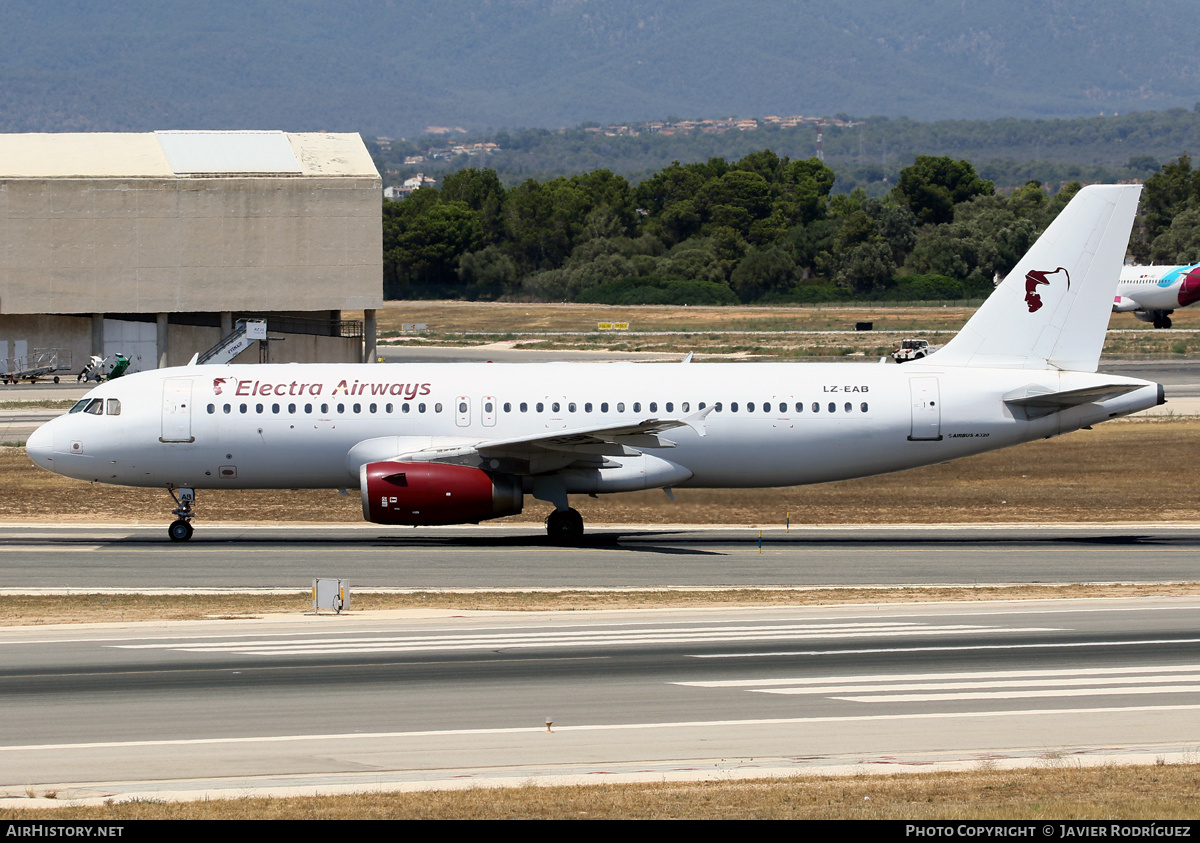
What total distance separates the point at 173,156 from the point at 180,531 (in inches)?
1875

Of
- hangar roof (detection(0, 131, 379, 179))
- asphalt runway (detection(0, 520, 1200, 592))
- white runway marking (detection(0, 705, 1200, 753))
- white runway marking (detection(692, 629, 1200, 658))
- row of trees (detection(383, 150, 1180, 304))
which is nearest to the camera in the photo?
white runway marking (detection(0, 705, 1200, 753))

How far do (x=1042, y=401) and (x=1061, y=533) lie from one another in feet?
15.5

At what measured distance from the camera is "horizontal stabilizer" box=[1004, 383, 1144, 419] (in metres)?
33.4

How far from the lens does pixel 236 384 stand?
3441 centimetres

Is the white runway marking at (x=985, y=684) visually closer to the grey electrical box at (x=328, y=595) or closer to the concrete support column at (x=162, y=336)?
the grey electrical box at (x=328, y=595)

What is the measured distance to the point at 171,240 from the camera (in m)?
75.1

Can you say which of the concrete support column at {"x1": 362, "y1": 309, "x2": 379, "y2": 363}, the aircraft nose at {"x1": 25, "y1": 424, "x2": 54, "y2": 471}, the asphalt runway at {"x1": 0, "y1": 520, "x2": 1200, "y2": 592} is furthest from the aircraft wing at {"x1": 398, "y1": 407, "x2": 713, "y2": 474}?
the concrete support column at {"x1": 362, "y1": 309, "x2": 379, "y2": 363}

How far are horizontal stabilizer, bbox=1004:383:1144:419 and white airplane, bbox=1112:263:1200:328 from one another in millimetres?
78567

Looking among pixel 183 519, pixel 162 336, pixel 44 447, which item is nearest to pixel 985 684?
pixel 183 519

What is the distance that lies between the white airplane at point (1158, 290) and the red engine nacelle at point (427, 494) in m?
86.4

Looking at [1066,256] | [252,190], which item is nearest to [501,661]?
[1066,256]

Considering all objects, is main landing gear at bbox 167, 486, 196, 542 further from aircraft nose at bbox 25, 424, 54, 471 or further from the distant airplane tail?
the distant airplane tail

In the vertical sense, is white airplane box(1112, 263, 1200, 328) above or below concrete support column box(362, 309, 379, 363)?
above

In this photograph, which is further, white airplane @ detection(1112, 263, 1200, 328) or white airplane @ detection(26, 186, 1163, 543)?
white airplane @ detection(1112, 263, 1200, 328)
